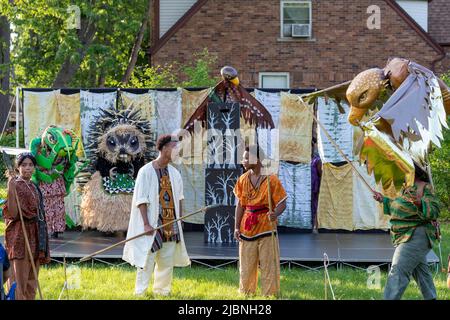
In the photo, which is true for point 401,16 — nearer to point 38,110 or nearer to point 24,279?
point 38,110

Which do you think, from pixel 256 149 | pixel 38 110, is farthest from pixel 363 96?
pixel 38 110

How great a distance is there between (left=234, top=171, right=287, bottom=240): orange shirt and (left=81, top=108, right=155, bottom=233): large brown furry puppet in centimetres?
374

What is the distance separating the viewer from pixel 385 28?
64.0 feet

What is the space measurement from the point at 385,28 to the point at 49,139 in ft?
37.6

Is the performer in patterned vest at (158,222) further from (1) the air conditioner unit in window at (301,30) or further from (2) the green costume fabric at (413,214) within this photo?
(1) the air conditioner unit in window at (301,30)

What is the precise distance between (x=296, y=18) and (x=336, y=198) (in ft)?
30.1

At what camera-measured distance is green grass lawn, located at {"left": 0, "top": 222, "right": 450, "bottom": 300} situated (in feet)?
24.7

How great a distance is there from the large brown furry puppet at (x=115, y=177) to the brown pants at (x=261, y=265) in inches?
146

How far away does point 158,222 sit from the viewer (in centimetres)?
724

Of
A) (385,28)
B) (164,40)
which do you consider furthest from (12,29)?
(385,28)

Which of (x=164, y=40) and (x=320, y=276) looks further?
(x=164, y=40)

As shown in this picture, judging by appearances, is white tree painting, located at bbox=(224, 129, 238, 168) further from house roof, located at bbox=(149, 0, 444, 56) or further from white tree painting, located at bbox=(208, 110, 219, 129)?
house roof, located at bbox=(149, 0, 444, 56)

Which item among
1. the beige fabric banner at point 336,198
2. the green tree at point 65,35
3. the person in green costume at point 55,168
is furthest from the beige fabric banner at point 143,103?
the green tree at point 65,35

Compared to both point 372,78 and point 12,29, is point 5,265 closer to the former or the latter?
point 372,78
